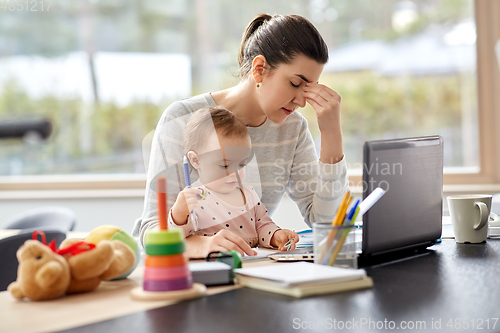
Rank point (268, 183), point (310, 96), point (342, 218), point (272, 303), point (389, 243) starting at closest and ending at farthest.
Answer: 1. point (272, 303)
2. point (342, 218)
3. point (389, 243)
4. point (310, 96)
5. point (268, 183)

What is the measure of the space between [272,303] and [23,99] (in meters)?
3.14

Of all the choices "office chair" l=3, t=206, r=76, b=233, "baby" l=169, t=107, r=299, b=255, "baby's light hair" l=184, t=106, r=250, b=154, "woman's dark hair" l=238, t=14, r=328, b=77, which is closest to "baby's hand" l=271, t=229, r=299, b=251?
"baby" l=169, t=107, r=299, b=255

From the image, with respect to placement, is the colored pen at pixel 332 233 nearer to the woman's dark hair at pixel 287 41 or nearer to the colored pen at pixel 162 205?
the colored pen at pixel 162 205

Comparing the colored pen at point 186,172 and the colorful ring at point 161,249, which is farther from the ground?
the colored pen at point 186,172

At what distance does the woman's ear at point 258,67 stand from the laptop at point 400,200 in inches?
22.6

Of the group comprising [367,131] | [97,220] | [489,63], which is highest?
[489,63]

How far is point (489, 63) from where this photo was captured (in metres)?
2.68

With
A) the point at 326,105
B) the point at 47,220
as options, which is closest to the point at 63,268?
the point at 326,105

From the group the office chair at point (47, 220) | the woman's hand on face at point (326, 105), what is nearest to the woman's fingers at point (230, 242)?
the woman's hand on face at point (326, 105)

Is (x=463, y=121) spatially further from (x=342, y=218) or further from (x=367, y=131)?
(x=342, y=218)

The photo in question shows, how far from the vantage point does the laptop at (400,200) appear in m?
0.91

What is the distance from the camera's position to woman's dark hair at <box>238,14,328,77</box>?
1.37 metres

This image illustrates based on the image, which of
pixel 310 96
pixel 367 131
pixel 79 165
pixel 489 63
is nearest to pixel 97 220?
pixel 79 165

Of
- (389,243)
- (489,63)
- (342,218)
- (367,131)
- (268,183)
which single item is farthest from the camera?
(367,131)
